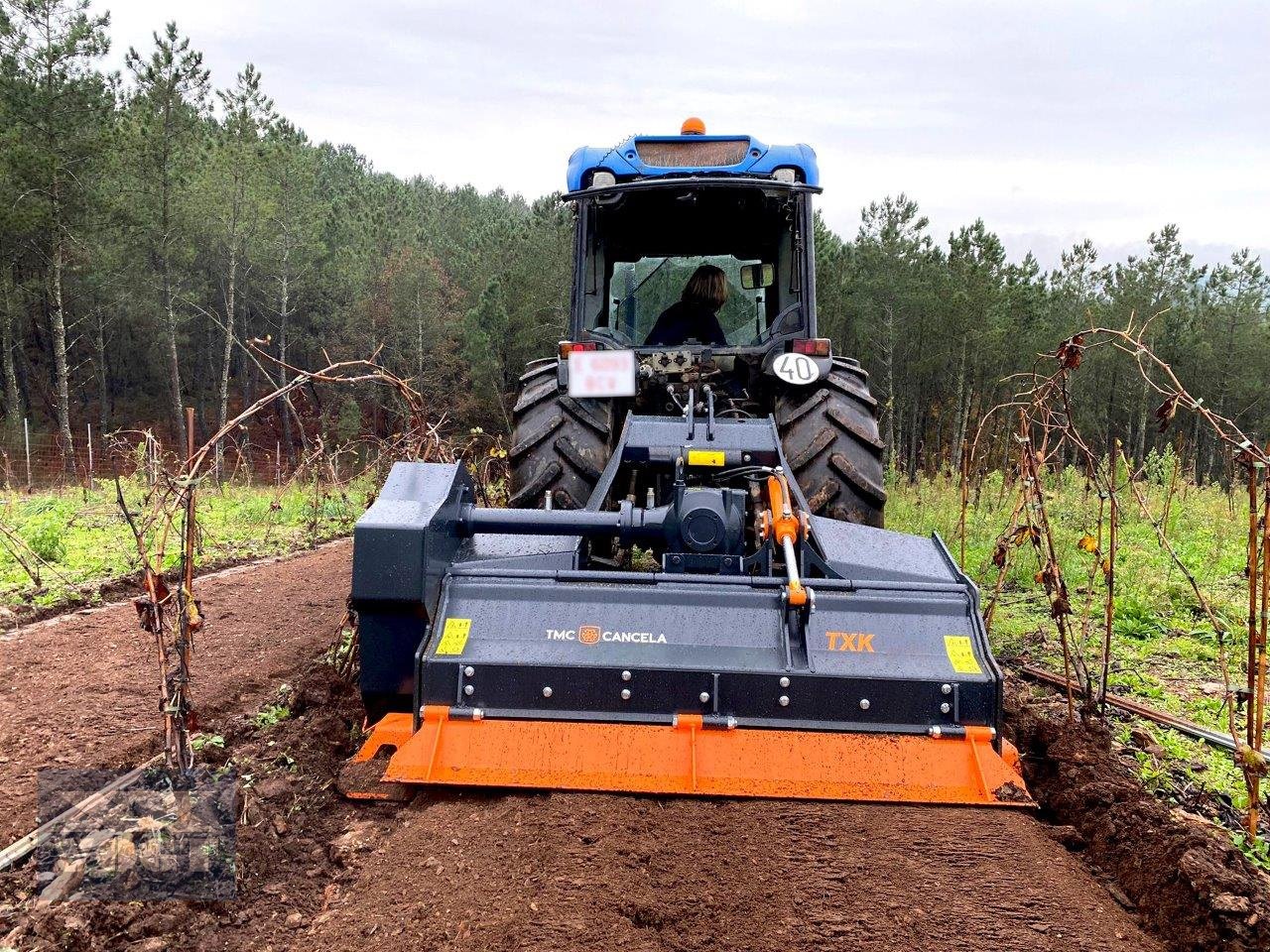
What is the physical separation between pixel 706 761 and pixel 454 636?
93 centimetres

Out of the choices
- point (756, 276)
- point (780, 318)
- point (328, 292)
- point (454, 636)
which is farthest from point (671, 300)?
point (328, 292)

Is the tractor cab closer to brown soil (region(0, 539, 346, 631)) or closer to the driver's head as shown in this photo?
the driver's head

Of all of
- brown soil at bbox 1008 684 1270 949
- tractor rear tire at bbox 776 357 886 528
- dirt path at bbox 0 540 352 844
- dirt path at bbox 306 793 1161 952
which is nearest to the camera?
dirt path at bbox 306 793 1161 952

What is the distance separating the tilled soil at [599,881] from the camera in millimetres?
2389

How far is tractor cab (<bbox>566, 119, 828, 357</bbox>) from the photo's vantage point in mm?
5129

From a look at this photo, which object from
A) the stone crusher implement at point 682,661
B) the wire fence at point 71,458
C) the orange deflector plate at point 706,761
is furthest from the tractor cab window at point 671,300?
the wire fence at point 71,458

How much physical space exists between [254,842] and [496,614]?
1.04 m

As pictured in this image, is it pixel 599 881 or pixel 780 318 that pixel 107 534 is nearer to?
pixel 780 318

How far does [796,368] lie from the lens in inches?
195

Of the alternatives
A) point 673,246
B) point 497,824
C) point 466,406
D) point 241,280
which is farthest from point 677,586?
point 241,280

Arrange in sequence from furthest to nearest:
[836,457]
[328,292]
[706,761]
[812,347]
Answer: [328,292]
[812,347]
[836,457]
[706,761]

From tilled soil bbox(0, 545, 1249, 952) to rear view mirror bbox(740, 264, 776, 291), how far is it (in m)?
3.43

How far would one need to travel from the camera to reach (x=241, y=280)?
34.0 metres

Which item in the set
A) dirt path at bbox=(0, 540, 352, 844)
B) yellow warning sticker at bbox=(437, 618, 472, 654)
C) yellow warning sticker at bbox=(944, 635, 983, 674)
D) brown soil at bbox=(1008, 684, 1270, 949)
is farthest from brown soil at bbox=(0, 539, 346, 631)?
brown soil at bbox=(1008, 684, 1270, 949)
